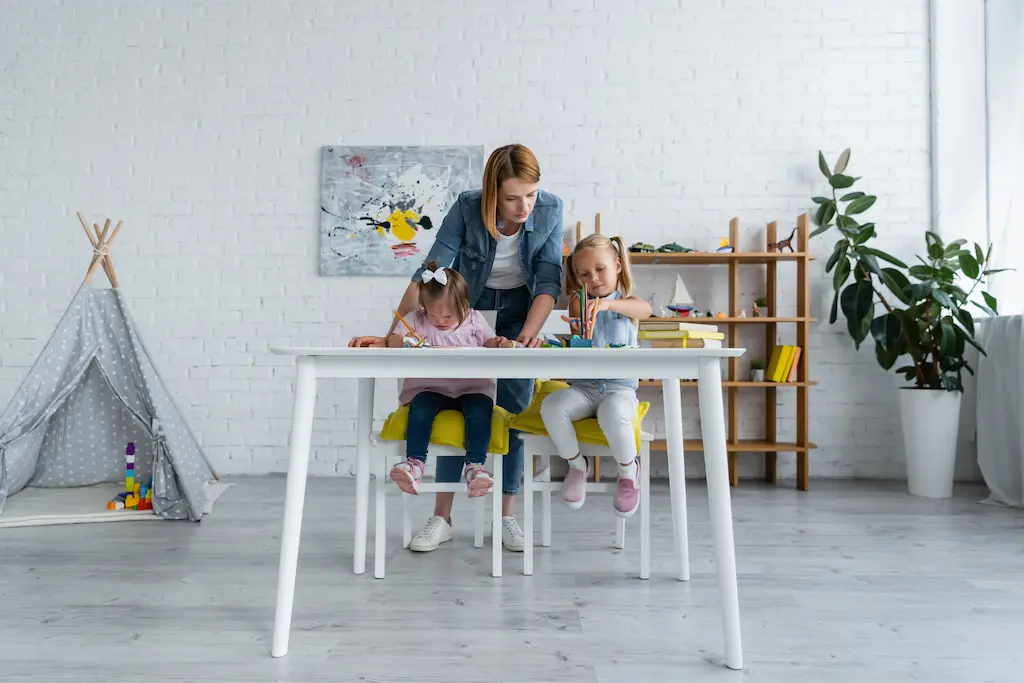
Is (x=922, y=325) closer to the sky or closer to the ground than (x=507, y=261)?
closer to the ground

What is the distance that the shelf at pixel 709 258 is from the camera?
3404 mm

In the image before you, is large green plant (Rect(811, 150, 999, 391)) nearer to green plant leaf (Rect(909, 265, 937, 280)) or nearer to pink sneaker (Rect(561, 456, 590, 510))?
green plant leaf (Rect(909, 265, 937, 280))

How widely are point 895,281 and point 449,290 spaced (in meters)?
2.37

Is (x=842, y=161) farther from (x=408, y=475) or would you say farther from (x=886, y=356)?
(x=408, y=475)

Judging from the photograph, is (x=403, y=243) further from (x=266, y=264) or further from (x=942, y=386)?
(x=942, y=386)

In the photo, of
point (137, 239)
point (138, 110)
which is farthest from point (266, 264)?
point (138, 110)

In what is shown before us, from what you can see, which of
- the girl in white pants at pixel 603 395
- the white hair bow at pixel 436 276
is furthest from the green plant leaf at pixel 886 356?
the white hair bow at pixel 436 276

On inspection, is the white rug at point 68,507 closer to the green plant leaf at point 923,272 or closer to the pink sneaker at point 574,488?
the pink sneaker at point 574,488

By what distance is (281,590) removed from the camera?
4.90ft

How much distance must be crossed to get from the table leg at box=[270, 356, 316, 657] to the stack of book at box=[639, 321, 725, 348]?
2.88 feet

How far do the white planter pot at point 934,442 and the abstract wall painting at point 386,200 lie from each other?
2406 mm

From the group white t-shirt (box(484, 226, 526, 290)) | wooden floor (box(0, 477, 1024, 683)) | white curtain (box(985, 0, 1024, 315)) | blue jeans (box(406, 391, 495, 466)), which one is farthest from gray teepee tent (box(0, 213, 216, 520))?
white curtain (box(985, 0, 1024, 315))

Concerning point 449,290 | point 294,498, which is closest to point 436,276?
point 449,290

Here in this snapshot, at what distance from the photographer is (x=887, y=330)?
328cm
